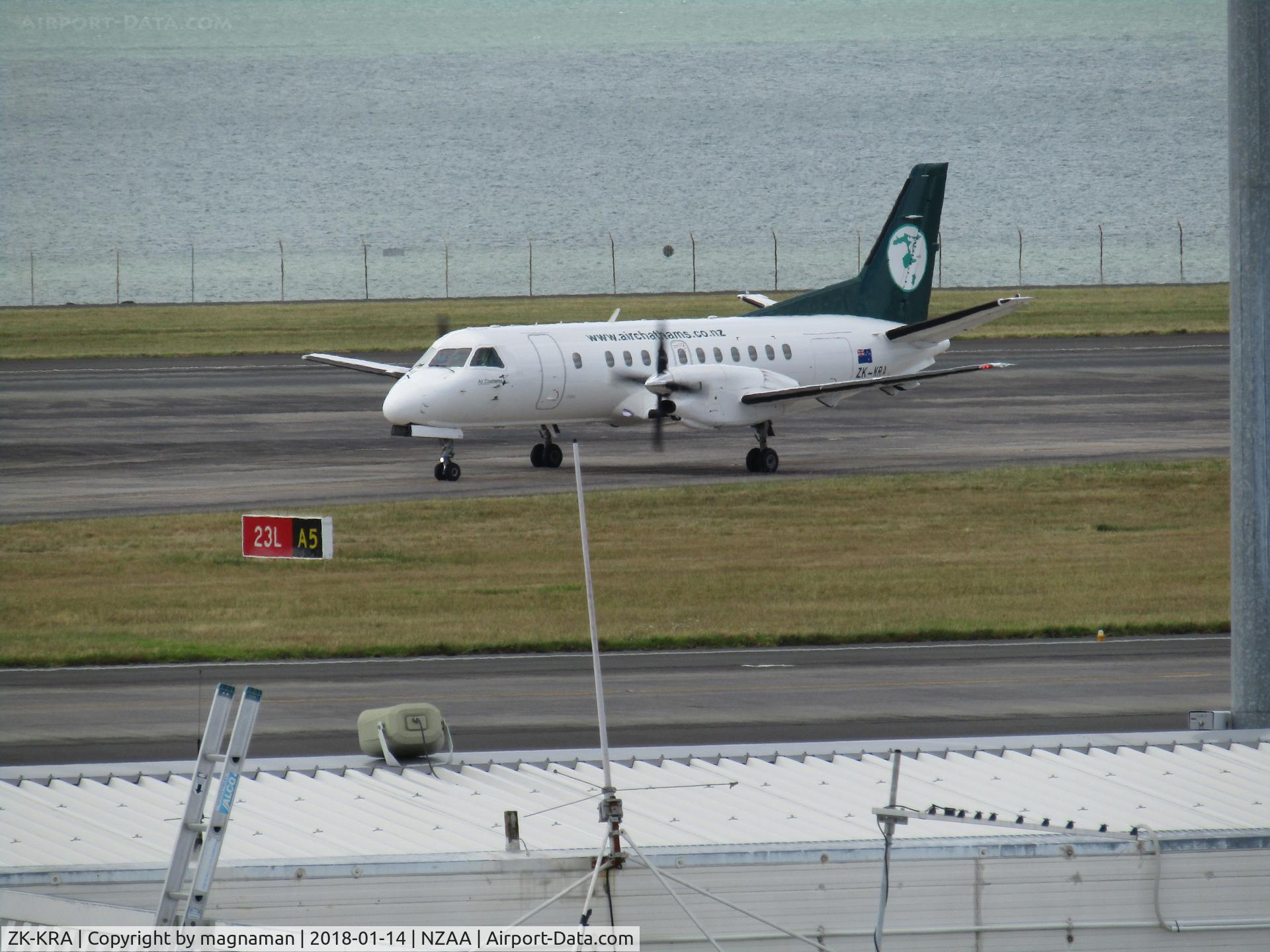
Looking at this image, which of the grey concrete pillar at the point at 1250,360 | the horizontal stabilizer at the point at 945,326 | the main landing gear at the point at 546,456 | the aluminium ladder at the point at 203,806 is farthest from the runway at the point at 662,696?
the horizontal stabilizer at the point at 945,326

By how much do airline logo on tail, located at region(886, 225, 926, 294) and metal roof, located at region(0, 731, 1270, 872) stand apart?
120 feet

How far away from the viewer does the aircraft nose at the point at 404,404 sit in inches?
1640

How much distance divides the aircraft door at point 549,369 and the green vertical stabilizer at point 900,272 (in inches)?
318

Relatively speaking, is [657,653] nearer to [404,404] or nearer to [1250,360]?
[404,404]

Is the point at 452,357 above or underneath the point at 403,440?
above

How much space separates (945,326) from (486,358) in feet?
42.6

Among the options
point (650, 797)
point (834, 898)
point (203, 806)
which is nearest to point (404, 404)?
point (650, 797)

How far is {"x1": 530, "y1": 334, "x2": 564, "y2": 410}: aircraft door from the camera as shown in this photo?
1692 inches

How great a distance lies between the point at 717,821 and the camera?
475 inches

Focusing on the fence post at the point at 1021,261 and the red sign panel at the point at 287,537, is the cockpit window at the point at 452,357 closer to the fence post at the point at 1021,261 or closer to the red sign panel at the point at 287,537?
the red sign panel at the point at 287,537

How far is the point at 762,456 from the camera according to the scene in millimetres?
45281

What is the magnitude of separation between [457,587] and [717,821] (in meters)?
21.5

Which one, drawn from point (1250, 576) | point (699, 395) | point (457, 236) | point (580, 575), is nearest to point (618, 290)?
point (457, 236)

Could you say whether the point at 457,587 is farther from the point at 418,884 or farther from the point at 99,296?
the point at 99,296
